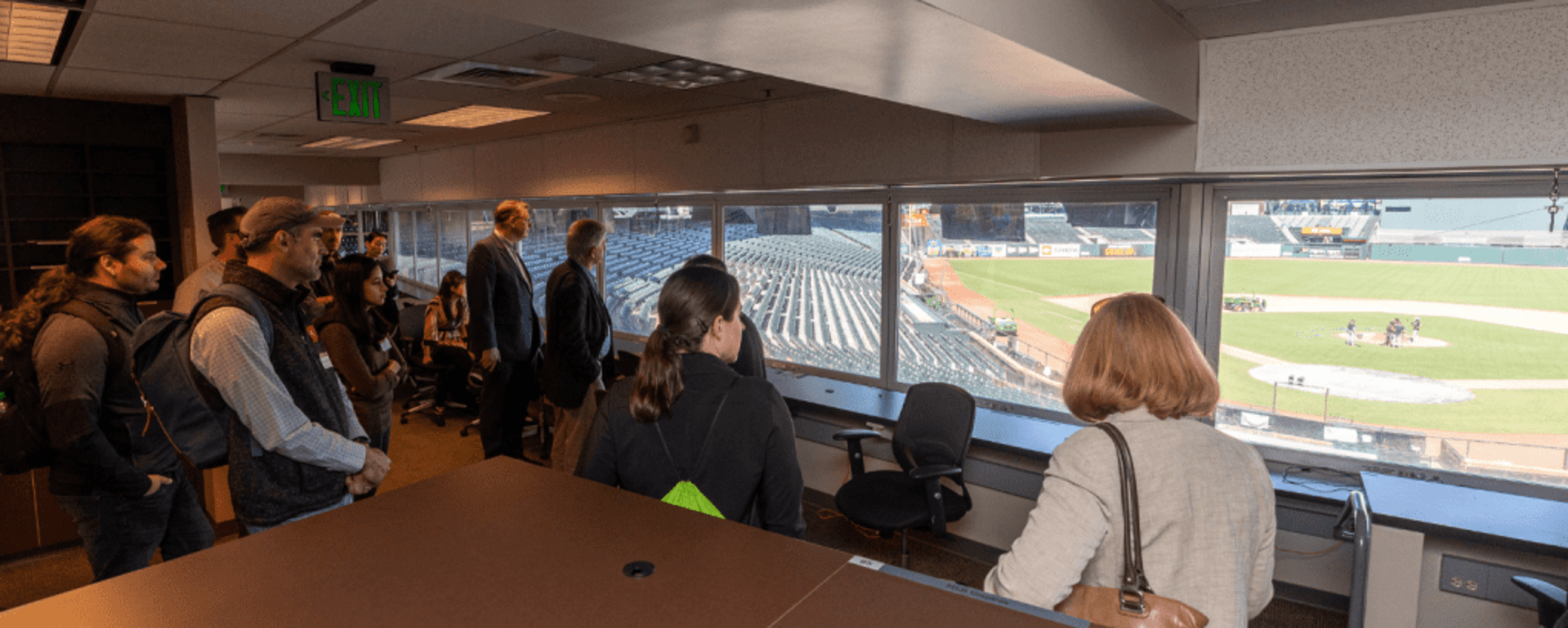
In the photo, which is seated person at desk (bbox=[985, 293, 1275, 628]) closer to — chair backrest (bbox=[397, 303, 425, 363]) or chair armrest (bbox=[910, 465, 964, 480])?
chair armrest (bbox=[910, 465, 964, 480])

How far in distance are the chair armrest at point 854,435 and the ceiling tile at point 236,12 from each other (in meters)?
2.47

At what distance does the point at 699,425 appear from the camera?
1516mm

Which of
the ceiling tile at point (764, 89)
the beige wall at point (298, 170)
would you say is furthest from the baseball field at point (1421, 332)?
the beige wall at point (298, 170)

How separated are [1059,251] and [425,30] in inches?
112

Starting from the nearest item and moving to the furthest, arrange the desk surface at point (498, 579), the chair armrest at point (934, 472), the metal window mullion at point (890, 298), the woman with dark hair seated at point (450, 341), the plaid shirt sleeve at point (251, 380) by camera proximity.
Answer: the desk surface at point (498, 579) → the plaid shirt sleeve at point (251, 380) → the chair armrest at point (934, 472) → the metal window mullion at point (890, 298) → the woman with dark hair seated at point (450, 341)

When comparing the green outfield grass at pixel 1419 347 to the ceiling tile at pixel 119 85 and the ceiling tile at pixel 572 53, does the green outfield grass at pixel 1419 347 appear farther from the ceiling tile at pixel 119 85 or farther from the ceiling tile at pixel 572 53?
the ceiling tile at pixel 119 85

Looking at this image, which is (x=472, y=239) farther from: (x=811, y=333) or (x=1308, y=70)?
(x=1308, y=70)

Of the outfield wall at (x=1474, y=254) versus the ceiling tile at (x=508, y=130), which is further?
the ceiling tile at (x=508, y=130)

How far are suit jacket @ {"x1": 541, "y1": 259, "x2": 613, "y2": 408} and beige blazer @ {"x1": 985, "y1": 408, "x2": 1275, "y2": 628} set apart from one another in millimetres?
2787

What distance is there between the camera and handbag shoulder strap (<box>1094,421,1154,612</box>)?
1.26 m

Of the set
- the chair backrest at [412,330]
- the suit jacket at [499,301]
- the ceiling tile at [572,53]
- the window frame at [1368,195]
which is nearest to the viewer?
the window frame at [1368,195]

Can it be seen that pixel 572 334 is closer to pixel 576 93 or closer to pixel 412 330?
pixel 576 93

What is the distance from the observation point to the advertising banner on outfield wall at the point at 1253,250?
3.16 meters

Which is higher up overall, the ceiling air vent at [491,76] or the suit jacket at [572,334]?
the ceiling air vent at [491,76]
